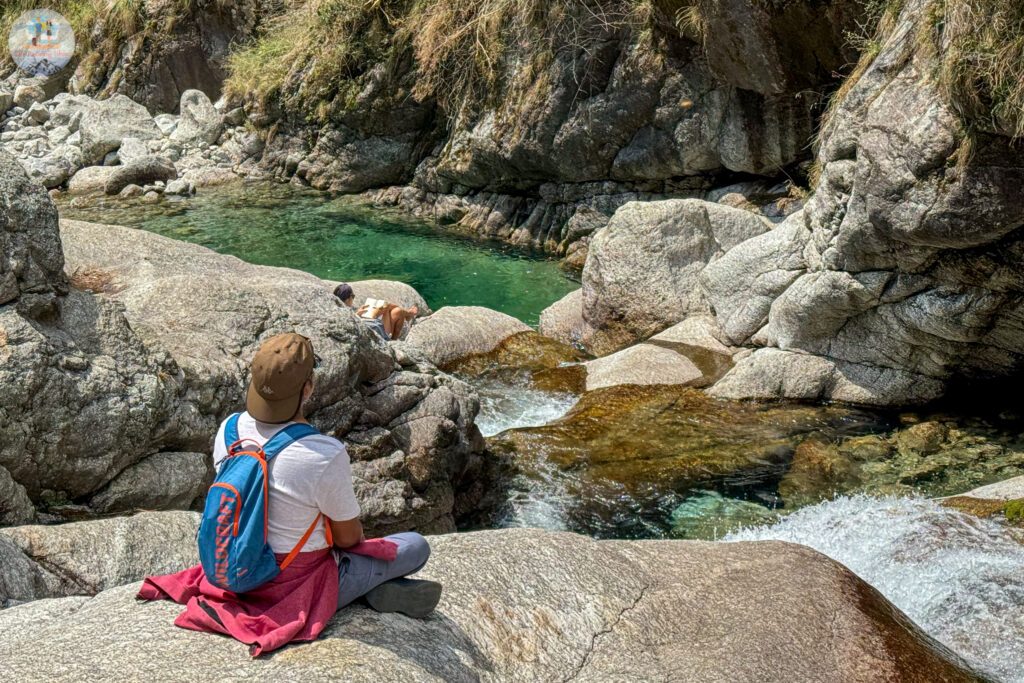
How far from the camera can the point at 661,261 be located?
41.6 feet

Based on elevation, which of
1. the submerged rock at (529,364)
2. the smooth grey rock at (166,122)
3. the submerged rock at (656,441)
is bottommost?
the submerged rock at (529,364)

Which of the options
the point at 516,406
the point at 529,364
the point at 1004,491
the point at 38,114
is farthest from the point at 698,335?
the point at 38,114

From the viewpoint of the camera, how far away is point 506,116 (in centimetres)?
1811

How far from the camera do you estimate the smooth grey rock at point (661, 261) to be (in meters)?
12.6

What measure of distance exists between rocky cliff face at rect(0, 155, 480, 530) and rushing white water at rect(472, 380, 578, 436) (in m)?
1.73

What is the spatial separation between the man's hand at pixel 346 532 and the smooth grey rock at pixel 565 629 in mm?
359

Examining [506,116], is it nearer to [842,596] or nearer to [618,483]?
[618,483]

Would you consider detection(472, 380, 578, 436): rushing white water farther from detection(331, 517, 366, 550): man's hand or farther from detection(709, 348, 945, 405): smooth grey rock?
detection(331, 517, 366, 550): man's hand

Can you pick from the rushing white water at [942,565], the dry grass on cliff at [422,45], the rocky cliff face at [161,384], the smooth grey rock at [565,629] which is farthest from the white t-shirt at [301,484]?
the dry grass on cliff at [422,45]

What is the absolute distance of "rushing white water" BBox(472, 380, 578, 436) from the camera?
1061 cm

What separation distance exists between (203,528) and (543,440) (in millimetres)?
6288

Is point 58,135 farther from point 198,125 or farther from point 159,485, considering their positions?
point 159,485

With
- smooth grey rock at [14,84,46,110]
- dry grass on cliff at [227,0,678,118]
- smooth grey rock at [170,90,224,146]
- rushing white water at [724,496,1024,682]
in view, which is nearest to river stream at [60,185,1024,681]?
rushing white water at [724,496,1024,682]

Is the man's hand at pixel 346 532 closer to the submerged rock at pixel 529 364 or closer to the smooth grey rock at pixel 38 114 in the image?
the submerged rock at pixel 529 364
